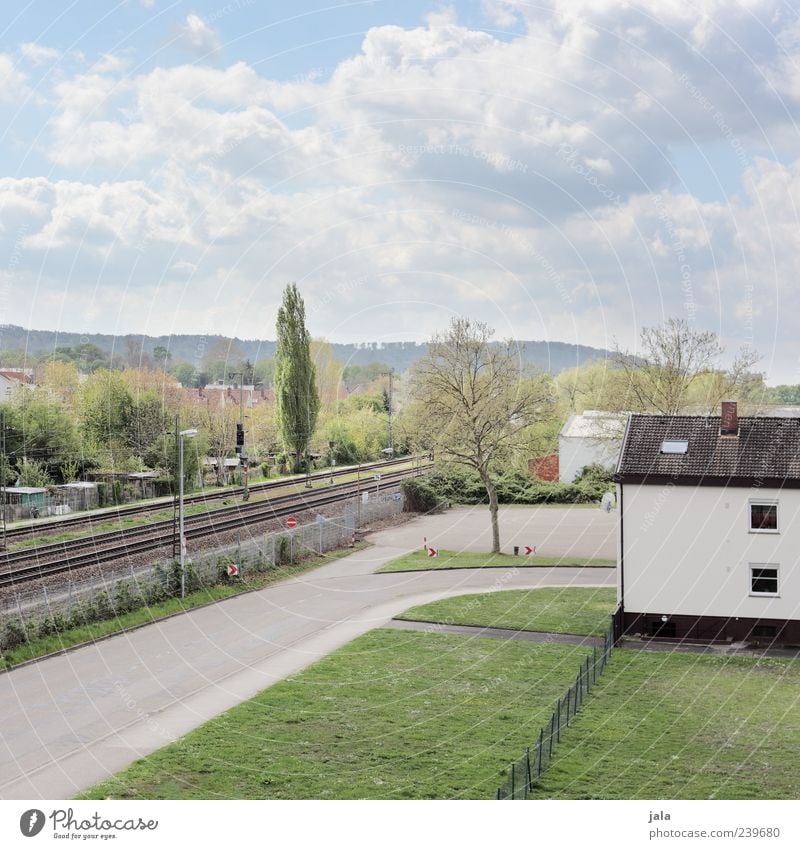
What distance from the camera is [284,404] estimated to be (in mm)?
40094

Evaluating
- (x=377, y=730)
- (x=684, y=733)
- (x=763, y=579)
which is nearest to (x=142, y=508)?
(x=763, y=579)

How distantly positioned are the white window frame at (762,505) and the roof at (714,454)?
38 cm

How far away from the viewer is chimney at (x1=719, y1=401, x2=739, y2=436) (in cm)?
2430

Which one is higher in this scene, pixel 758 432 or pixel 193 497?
pixel 758 432

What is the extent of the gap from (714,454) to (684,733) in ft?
29.0

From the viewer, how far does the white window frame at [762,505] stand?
23.1 metres

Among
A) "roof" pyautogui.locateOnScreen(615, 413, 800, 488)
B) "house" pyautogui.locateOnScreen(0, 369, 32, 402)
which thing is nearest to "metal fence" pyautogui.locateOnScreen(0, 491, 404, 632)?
"roof" pyautogui.locateOnScreen(615, 413, 800, 488)

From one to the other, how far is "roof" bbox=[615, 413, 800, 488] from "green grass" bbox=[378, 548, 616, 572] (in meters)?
9.70

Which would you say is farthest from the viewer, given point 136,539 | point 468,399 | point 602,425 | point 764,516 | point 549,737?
point 602,425

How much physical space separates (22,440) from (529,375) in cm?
2318

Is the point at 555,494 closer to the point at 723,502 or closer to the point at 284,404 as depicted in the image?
the point at 284,404

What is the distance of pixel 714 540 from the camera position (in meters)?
23.4

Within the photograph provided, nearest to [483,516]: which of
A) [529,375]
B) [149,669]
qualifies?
[529,375]

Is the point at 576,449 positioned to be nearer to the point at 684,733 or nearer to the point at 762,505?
the point at 762,505
